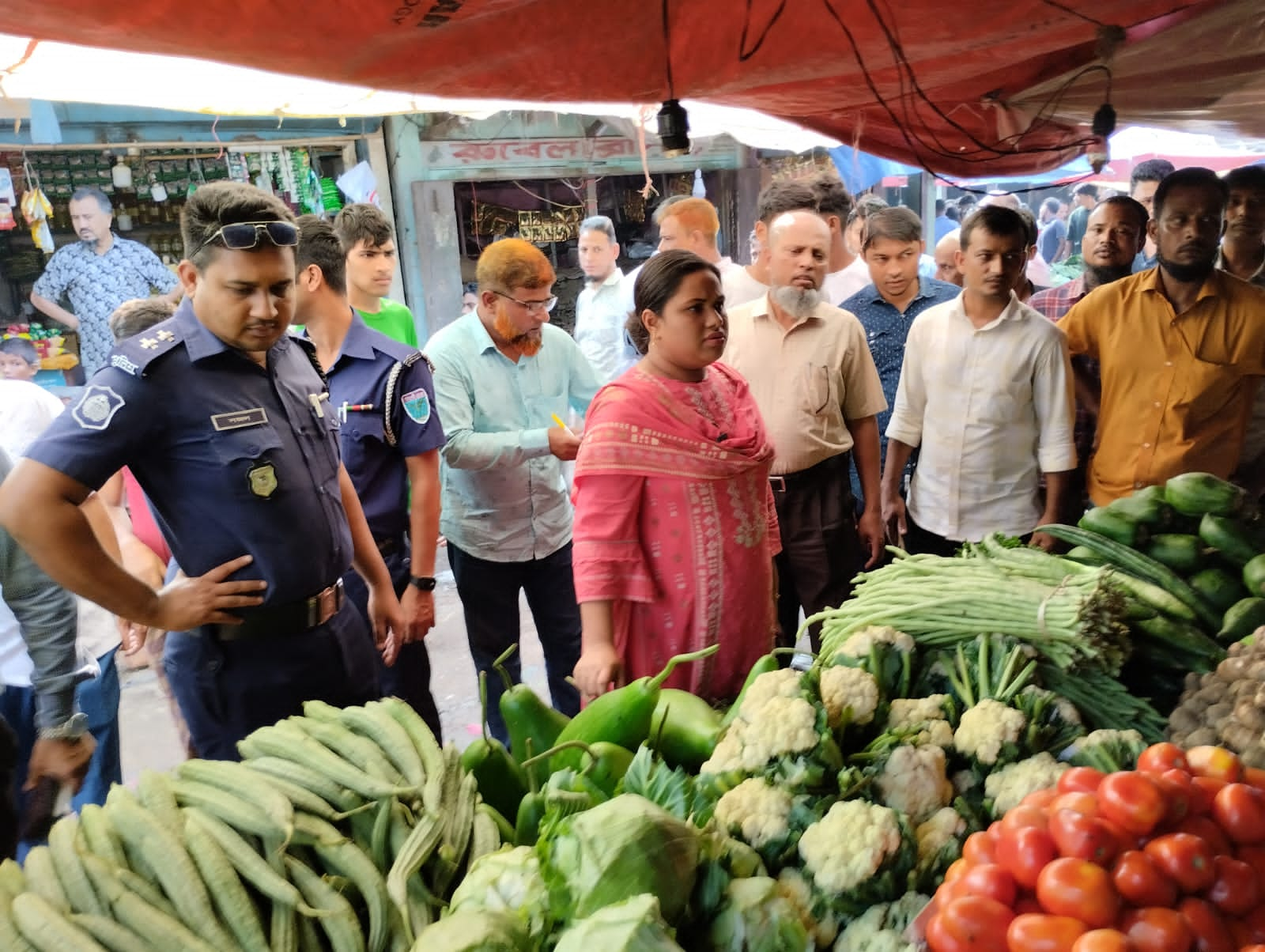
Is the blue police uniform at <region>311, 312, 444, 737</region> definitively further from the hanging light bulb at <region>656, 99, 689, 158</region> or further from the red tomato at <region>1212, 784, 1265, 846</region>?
the red tomato at <region>1212, 784, 1265, 846</region>

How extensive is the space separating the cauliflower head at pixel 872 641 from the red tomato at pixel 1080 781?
1.58ft

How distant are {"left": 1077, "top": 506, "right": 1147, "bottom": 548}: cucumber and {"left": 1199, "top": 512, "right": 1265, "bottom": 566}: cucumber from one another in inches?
4.7

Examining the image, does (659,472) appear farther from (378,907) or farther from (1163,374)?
(1163,374)

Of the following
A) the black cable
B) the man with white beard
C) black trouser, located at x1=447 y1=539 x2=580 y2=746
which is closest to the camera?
the black cable

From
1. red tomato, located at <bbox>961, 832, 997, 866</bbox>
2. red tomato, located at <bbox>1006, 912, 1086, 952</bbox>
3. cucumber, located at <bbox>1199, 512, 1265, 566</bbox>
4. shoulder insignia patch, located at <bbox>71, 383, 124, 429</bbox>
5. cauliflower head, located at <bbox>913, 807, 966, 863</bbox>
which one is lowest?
cauliflower head, located at <bbox>913, 807, 966, 863</bbox>

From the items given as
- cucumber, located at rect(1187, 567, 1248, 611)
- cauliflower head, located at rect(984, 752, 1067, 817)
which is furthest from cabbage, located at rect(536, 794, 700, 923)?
cucumber, located at rect(1187, 567, 1248, 611)

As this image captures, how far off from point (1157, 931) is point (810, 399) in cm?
251

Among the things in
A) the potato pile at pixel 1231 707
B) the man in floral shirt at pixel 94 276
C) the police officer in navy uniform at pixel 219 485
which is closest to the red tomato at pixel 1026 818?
the potato pile at pixel 1231 707

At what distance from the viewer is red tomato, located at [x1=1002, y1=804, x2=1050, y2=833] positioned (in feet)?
3.32

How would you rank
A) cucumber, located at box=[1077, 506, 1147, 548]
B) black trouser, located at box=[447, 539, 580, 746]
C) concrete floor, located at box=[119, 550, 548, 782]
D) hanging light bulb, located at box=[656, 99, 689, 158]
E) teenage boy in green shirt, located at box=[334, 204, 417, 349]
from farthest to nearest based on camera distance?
concrete floor, located at box=[119, 550, 548, 782] < teenage boy in green shirt, located at box=[334, 204, 417, 349] < black trouser, located at box=[447, 539, 580, 746] < hanging light bulb, located at box=[656, 99, 689, 158] < cucumber, located at box=[1077, 506, 1147, 548]

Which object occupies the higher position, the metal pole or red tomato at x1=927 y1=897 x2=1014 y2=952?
the metal pole

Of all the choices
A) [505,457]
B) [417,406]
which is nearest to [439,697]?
[505,457]

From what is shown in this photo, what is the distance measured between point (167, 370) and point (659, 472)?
3.84ft

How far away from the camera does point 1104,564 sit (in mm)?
1847
